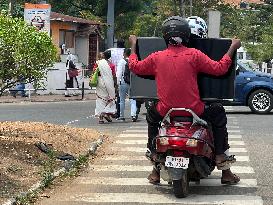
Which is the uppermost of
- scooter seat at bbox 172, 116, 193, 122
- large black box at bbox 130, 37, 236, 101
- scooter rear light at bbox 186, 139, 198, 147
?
large black box at bbox 130, 37, 236, 101

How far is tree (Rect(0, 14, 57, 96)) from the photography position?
987cm

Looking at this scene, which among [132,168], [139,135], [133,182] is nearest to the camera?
[133,182]

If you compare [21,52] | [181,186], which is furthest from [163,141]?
[21,52]

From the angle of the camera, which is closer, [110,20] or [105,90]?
[105,90]

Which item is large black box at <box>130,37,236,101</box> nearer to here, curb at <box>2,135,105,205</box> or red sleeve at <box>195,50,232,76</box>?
red sleeve at <box>195,50,232,76</box>

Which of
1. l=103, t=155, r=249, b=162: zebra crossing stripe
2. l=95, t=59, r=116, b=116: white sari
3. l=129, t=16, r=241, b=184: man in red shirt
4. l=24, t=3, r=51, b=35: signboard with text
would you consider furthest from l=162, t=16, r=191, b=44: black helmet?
l=24, t=3, r=51, b=35: signboard with text

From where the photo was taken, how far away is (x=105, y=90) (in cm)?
1783

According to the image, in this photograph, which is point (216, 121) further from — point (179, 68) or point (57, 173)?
point (57, 173)

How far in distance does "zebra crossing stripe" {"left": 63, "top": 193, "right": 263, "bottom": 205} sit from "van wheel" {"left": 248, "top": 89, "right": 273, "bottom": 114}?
13549 mm

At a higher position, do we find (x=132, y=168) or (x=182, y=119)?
→ (x=182, y=119)

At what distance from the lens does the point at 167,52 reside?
8.57m

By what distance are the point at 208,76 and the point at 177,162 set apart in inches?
46.3

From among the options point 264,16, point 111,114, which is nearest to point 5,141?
point 111,114

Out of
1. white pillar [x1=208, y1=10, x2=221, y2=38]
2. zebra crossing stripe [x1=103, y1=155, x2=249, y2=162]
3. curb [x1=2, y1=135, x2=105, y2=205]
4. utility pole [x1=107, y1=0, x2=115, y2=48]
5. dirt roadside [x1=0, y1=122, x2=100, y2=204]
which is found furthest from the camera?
utility pole [x1=107, y1=0, x2=115, y2=48]
